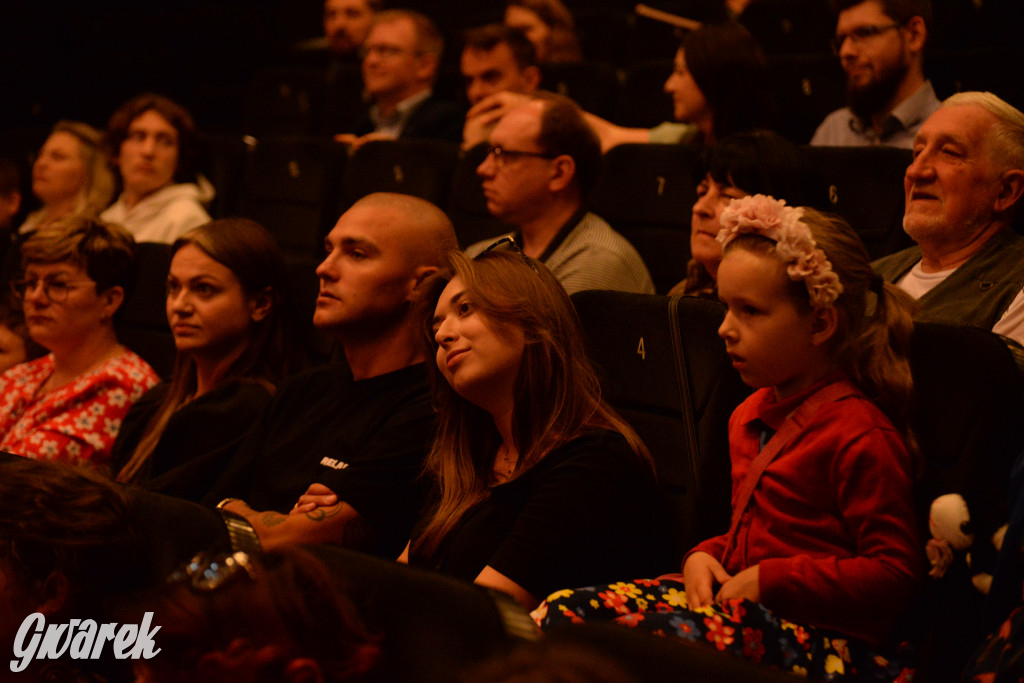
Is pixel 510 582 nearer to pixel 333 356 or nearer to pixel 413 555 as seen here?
pixel 413 555

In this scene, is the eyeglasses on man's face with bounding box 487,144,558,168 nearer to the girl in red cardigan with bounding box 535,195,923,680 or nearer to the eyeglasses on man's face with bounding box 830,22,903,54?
the eyeglasses on man's face with bounding box 830,22,903,54

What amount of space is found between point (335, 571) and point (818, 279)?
0.73 m

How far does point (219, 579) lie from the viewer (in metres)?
0.92

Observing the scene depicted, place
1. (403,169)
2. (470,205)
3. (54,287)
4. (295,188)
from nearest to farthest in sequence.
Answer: (54,287) → (470,205) → (403,169) → (295,188)

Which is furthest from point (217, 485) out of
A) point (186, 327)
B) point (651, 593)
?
point (651, 593)

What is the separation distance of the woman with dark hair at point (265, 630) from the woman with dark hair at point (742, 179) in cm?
129

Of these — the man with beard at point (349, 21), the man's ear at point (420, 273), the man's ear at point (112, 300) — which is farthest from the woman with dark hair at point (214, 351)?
the man with beard at point (349, 21)

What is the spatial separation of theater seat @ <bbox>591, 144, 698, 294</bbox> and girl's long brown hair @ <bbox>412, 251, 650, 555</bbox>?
99cm

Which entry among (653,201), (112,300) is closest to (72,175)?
(112,300)

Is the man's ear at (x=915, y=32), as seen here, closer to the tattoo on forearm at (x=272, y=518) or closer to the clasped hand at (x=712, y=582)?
the clasped hand at (x=712, y=582)

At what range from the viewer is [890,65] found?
8.61 feet

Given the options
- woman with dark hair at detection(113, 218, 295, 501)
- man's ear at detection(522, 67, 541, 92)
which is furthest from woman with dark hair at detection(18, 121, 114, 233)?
woman with dark hair at detection(113, 218, 295, 501)

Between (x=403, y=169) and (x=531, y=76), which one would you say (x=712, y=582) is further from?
(x=531, y=76)

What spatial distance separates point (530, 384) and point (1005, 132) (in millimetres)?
896
